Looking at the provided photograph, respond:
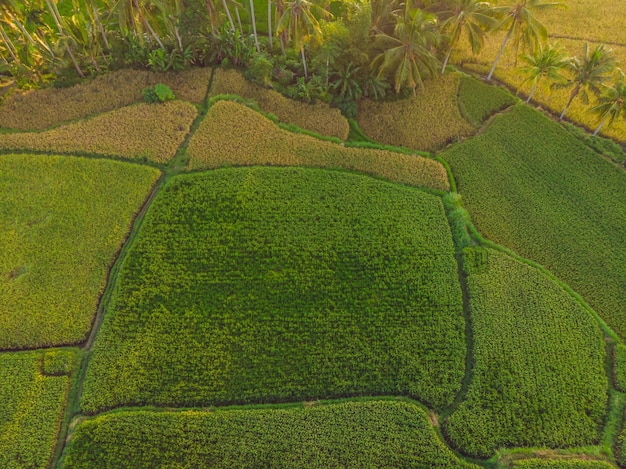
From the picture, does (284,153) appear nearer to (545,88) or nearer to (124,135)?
(124,135)

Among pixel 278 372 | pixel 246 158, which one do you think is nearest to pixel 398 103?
pixel 246 158

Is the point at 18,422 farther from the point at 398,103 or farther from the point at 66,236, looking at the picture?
the point at 398,103

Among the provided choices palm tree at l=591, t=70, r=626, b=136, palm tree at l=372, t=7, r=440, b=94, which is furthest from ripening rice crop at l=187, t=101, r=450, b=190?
palm tree at l=591, t=70, r=626, b=136

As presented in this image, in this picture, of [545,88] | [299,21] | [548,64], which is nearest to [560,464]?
[548,64]

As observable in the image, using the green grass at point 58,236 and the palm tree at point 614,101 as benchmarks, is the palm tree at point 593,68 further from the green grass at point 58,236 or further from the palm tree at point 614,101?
the green grass at point 58,236

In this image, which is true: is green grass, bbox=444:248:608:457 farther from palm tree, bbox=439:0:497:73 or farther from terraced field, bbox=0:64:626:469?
palm tree, bbox=439:0:497:73
